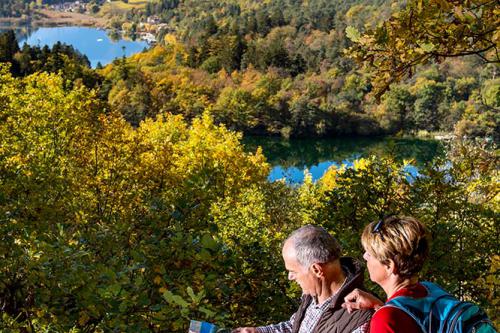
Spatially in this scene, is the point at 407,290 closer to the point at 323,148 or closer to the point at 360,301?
the point at 360,301

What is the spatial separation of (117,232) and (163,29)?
129 meters

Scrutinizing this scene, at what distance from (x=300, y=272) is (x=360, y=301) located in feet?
0.99

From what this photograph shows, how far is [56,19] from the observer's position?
598 feet

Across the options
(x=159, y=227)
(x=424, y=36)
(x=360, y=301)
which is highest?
(x=424, y=36)

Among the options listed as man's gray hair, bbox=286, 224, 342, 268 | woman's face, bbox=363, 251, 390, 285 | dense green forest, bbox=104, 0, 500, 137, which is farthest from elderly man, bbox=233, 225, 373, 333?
dense green forest, bbox=104, 0, 500, 137

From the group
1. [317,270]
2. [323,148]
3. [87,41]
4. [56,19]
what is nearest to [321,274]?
[317,270]

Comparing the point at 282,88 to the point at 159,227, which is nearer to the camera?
the point at 159,227

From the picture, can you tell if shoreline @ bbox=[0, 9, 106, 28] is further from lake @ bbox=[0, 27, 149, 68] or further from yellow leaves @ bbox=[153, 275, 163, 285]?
yellow leaves @ bbox=[153, 275, 163, 285]

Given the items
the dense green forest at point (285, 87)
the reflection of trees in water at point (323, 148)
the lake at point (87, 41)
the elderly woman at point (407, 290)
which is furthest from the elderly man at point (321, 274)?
the lake at point (87, 41)

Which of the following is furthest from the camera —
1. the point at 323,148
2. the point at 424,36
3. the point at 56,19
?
the point at 56,19

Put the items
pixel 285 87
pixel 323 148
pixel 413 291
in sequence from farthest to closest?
pixel 285 87 → pixel 323 148 → pixel 413 291

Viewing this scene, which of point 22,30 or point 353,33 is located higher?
point 353,33

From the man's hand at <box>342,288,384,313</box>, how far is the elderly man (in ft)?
0.12

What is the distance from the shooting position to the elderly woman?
1914 mm
